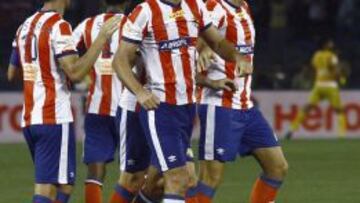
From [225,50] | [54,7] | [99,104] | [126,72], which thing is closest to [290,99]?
[99,104]

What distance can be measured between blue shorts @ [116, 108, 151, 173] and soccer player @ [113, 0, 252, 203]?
3.92 ft

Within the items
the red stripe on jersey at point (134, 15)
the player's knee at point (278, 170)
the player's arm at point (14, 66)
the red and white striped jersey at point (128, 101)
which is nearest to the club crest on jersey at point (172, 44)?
the red stripe on jersey at point (134, 15)

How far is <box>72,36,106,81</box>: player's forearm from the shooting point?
9258mm

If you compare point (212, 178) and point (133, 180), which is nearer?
point (212, 178)

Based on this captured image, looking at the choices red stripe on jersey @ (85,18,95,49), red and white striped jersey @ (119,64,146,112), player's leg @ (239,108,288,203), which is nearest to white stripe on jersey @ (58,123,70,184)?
red and white striped jersey @ (119,64,146,112)

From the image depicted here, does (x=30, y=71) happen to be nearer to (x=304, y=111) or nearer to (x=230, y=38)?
(x=230, y=38)

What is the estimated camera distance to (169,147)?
9.53m

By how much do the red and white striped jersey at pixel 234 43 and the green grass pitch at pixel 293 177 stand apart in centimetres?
253

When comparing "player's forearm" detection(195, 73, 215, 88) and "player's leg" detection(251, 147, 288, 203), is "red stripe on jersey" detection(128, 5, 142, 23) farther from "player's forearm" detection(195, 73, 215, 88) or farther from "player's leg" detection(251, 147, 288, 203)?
"player's leg" detection(251, 147, 288, 203)

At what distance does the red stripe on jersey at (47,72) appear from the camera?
9.41 m

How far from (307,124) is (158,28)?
16398 millimetres

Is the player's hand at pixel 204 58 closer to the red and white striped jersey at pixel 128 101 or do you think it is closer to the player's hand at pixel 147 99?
the red and white striped jersey at pixel 128 101

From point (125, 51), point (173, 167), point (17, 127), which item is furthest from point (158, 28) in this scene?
point (17, 127)

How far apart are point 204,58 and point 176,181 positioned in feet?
5.84
